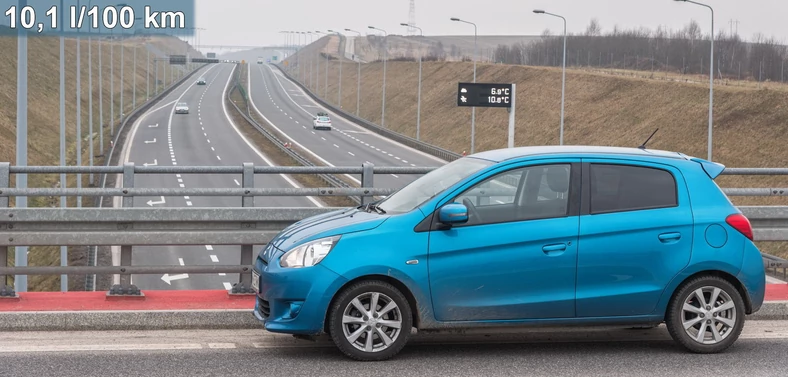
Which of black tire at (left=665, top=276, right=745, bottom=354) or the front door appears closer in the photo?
the front door

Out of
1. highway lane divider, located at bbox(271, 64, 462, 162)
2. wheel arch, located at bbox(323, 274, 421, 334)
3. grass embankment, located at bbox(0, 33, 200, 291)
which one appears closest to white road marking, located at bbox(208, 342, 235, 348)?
wheel arch, located at bbox(323, 274, 421, 334)

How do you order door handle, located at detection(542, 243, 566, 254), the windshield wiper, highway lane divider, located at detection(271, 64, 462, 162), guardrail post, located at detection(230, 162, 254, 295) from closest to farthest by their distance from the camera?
door handle, located at detection(542, 243, 566, 254) → the windshield wiper → guardrail post, located at detection(230, 162, 254, 295) → highway lane divider, located at detection(271, 64, 462, 162)

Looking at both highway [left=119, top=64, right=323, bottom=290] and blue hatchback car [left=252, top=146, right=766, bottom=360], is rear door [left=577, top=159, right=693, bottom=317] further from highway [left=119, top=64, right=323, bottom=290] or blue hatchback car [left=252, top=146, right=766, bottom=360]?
highway [left=119, top=64, right=323, bottom=290]

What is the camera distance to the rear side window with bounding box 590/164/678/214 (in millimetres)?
7836

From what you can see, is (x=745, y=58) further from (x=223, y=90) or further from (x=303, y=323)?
(x=303, y=323)

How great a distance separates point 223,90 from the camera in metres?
143

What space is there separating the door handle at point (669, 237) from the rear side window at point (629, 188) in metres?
0.23

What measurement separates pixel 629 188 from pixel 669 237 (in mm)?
469

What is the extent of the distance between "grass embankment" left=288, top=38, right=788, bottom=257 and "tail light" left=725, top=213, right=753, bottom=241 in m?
30.0

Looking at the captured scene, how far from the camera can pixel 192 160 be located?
2398 inches

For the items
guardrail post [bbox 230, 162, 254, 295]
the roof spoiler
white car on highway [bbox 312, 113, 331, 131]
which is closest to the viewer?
the roof spoiler

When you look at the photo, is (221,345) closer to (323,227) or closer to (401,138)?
(323,227)

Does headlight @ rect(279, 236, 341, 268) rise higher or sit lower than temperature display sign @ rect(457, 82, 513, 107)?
lower

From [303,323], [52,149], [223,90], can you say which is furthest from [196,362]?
[223,90]
